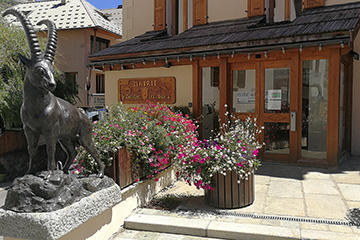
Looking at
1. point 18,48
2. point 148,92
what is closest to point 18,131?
point 18,48

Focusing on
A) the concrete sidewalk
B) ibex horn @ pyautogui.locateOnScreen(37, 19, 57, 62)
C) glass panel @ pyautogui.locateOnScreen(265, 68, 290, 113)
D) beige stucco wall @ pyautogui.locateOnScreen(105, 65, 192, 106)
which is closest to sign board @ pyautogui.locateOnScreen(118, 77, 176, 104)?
beige stucco wall @ pyautogui.locateOnScreen(105, 65, 192, 106)

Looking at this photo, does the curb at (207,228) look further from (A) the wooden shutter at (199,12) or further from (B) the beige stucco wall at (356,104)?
(A) the wooden shutter at (199,12)

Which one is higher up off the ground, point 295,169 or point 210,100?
point 210,100

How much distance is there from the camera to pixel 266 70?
7.76 meters

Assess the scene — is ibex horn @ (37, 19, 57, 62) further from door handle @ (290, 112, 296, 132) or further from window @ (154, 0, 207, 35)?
window @ (154, 0, 207, 35)

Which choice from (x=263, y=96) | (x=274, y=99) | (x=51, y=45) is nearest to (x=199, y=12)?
(x=263, y=96)

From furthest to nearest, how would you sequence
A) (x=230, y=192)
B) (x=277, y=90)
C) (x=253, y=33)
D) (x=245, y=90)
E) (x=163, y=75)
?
1. (x=163, y=75)
2. (x=245, y=90)
3. (x=253, y=33)
4. (x=277, y=90)
5. (x=230, y=192)

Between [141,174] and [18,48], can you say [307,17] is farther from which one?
[18,48]

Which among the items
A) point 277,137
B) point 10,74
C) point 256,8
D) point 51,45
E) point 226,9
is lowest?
point 277,137

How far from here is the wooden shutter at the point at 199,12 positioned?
33.6ft

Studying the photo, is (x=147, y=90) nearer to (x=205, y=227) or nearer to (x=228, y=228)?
(x=205, y=227)

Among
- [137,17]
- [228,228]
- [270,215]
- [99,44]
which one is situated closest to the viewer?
[228,228]

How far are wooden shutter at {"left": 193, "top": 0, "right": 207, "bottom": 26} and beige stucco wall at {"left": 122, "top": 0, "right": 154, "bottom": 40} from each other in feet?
6.55

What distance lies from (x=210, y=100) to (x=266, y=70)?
1.82m
